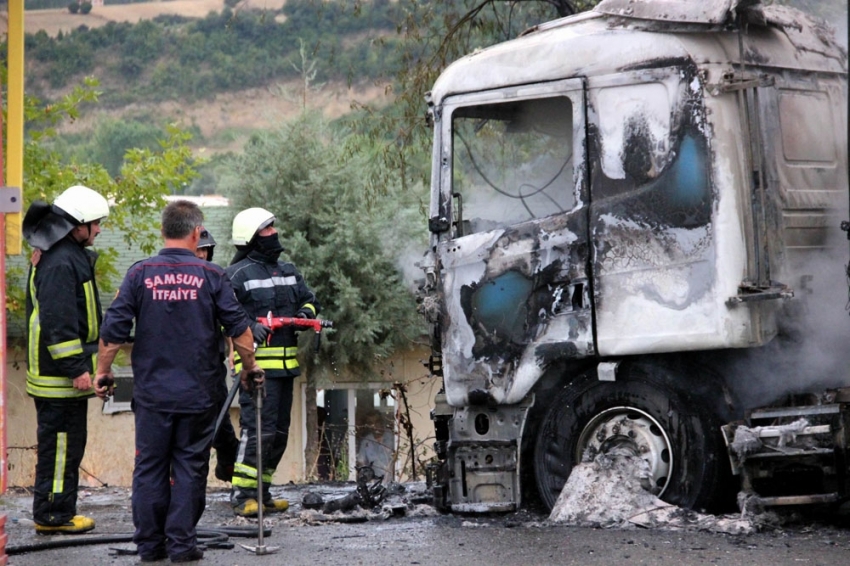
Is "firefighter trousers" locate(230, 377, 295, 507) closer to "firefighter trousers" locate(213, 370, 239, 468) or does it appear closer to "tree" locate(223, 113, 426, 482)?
"firefighter trousers" locate(213, 370, 239, 468)

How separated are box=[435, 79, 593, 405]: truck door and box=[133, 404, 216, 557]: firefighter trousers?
1971 mm

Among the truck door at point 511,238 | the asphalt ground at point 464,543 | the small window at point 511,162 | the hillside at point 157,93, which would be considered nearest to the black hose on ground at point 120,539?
the asphalt ground at point 464,543

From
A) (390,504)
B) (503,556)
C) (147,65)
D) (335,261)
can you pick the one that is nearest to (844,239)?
(503,556)

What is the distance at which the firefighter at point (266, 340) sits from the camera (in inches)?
307

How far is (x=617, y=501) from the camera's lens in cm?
670

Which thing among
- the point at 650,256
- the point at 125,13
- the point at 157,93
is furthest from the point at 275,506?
the point at 125,13

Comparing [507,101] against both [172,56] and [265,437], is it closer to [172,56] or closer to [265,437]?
[265,437]

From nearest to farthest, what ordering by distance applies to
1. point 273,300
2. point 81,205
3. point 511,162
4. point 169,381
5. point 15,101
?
1. point 15,101
2. point 169,381
3. point 81,205
4. point 511,162
5. point 273,300

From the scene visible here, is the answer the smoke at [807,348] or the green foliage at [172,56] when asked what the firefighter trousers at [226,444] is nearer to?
the smoke at [807,348]

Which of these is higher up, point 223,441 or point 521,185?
point 521,185

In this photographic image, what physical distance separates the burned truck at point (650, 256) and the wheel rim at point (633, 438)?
1 centimetres

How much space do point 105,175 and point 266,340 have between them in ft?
32.0

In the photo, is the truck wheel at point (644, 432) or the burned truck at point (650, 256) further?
the truck wheel at point (644, 432)

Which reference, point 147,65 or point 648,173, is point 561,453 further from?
point 147,65
